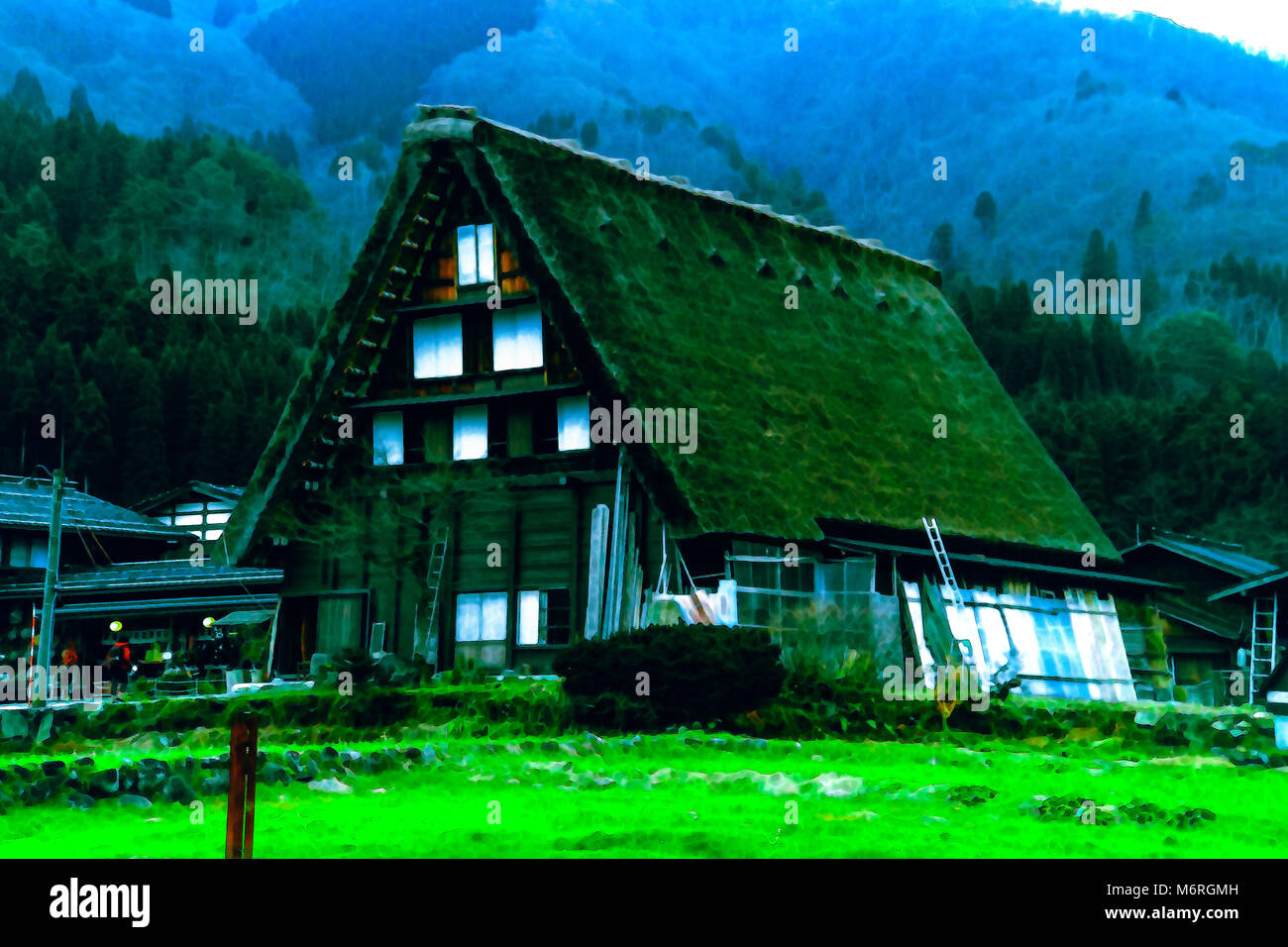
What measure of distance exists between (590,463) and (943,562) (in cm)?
799

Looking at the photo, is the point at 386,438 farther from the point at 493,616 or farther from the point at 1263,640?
the point at 1263,640

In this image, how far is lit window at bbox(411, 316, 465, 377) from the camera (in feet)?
121

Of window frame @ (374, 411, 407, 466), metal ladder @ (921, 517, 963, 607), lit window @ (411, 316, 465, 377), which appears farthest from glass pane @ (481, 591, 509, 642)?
metal ladder @ (921, 517, 963, 607)

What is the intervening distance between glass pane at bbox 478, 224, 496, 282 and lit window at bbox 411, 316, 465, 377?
3.75 feet

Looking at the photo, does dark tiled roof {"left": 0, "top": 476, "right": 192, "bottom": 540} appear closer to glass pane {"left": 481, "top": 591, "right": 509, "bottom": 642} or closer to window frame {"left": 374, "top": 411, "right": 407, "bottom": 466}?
window frame {"left": 374, "top": 411, "right": 407, "bottom": 466}

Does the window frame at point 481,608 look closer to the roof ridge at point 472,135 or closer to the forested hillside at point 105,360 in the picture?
the roof ridge at point 472,135

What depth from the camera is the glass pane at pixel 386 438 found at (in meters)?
37.4

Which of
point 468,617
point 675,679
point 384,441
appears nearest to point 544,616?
point 468,617

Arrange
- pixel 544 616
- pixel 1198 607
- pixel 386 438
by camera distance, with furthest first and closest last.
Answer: pixel 1198 607, pixel 386 438, pixel 544 616

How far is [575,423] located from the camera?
35219mm

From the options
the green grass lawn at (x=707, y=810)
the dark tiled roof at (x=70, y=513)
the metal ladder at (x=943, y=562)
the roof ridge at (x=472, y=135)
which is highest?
Answer: the roof ridge at (x=472, y=135)

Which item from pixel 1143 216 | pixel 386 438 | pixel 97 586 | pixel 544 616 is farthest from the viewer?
pixel 1143 216

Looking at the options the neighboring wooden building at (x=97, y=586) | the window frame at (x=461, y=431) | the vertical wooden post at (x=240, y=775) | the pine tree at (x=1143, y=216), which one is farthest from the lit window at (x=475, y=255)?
the pine tree at (x=1143, y=216)
